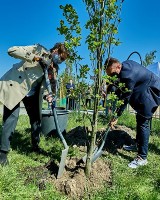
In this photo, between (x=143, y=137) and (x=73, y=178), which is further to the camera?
(x=143, y=137)

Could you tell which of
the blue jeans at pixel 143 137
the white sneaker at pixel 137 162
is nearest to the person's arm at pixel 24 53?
the blue jeans at pixel 143 137

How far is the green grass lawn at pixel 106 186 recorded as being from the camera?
352 cm

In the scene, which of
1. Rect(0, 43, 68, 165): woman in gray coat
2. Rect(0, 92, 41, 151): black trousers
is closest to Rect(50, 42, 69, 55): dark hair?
Rect(0, 43, 68, 165): woman in gray coat

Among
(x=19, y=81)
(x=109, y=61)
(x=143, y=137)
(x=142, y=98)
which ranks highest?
(x=109, y=61)

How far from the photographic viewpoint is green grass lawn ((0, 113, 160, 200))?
3516 millimetres

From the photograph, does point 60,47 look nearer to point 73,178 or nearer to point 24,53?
point 24,53

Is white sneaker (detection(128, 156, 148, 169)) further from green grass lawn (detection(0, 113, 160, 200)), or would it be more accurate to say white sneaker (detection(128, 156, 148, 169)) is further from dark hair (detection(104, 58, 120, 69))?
dark hair (detection(104, 58, 120, 69))

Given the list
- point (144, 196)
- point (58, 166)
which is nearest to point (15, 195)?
point (58, 166)

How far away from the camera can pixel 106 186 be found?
12.6 feet

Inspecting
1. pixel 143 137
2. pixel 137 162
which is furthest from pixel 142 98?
pixel 137 162

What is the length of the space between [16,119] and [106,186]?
1559 mm

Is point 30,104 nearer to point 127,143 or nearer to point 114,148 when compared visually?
point 114,148

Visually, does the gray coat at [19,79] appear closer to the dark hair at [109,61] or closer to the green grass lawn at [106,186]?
the dark hair at [109,61]

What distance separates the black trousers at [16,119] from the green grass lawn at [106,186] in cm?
30
